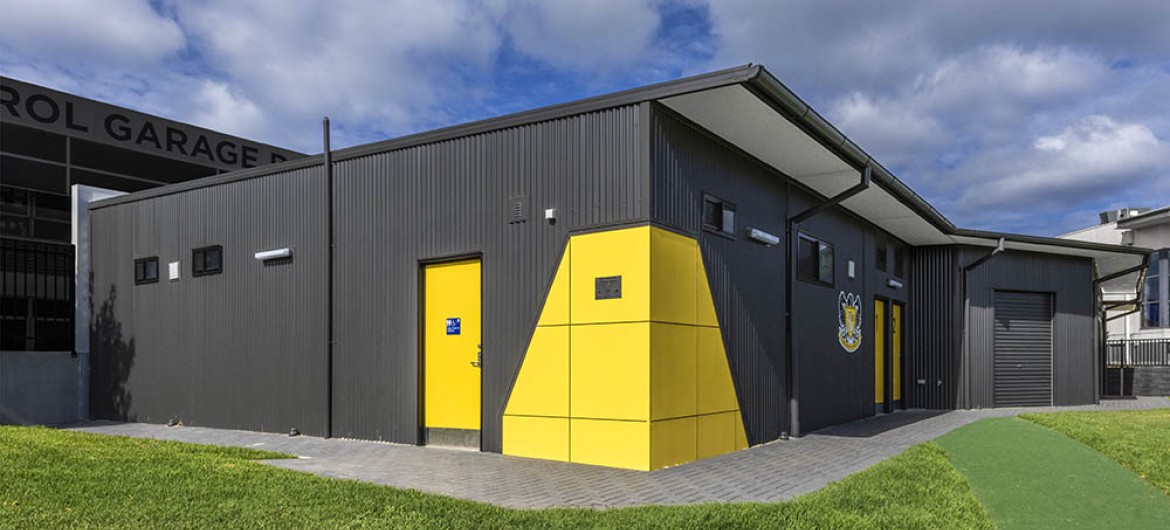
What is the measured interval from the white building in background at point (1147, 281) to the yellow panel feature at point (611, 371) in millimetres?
24700

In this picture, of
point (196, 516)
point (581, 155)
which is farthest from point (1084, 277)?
point (196, 516)

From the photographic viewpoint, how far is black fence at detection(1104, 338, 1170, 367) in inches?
949

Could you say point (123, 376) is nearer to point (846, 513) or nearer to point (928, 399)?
point (846, 513)

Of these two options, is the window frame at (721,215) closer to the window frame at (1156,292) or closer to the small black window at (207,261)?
the small black window at (207,261)

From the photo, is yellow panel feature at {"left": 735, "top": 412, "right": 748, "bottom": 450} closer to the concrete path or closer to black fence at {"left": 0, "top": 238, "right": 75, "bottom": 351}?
the concrete path

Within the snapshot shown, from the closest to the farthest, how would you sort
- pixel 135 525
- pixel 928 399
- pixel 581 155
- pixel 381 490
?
pixel 135 525 → pixel 381 490 → pixel 581 155 → pixel 928 399

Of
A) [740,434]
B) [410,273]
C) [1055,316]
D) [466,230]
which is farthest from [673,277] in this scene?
[1055,316]

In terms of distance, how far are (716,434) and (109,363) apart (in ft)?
36.4

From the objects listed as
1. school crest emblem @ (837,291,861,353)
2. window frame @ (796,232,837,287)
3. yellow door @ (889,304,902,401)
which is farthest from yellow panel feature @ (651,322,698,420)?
yellow door @ (889,304,902,401)

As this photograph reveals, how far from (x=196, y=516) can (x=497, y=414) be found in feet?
13.2

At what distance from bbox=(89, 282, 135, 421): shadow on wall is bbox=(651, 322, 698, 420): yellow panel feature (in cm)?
1022

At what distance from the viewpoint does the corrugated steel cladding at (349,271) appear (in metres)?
9.03

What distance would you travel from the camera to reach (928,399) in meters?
17.4

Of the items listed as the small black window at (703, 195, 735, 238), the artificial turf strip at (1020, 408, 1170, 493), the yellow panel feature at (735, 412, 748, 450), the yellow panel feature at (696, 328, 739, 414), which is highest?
the small black window at (703, 195, 735, 238)
